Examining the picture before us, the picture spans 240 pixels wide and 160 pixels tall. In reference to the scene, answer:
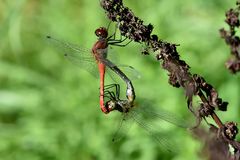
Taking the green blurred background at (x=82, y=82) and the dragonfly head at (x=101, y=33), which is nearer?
the dragonfly head at (x=101, y=33)

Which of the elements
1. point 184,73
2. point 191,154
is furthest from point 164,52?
point 191,154

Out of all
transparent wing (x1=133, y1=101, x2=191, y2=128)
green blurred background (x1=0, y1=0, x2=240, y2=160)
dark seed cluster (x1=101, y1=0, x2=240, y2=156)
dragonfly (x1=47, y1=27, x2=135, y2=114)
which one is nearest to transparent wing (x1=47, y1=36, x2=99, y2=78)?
dragonfly (x1=47, y1=27, x2=135, y2=114)

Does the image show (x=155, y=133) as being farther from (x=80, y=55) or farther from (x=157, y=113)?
(x=80, y=55)

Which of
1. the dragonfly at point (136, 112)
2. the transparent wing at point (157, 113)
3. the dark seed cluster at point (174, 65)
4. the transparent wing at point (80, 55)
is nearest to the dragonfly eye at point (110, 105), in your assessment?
the dragonfly at point (136, 112)

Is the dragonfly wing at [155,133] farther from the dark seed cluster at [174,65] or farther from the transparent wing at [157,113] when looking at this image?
the dark seed cluster at [174,65]

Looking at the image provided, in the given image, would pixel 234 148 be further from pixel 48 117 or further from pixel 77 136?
pixel 48 117

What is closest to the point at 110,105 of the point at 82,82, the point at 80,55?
the point at 80,55

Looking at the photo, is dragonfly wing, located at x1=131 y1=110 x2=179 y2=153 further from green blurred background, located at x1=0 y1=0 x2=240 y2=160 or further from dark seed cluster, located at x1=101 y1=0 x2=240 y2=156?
dark seed cluster, located at x1=101 y1=0 x2=240 y2=156

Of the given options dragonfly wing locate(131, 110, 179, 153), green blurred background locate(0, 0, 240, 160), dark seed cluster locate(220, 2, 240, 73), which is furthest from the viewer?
green blurred background locate(0, 0, 240, 160)
